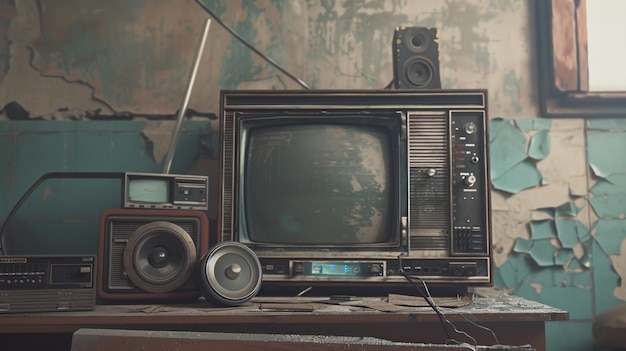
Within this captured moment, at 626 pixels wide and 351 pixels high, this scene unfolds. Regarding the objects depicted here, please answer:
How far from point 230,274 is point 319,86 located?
0.89 m

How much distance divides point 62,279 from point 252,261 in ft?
1.42

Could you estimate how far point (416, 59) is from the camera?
1.72 metres

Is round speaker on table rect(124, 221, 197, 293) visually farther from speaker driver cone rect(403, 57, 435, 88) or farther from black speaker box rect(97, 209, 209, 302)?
speaker driver cone rect(403, 57, 435, 88)

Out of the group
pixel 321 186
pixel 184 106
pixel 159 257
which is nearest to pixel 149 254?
pixel 159 257

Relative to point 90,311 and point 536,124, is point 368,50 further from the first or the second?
point 90,311

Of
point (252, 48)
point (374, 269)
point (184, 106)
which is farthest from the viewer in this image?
point (252, 48)

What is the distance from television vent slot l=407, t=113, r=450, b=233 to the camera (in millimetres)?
1579

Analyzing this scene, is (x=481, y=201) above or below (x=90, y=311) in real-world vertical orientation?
above

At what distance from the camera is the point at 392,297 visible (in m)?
1.49

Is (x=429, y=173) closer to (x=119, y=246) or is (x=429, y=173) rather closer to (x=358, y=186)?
(x=358, y=186)

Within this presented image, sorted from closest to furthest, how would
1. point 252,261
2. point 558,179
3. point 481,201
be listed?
point 252,261 → point 481,201 → point 558,179

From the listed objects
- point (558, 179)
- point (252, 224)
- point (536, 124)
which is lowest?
point (252, 224)

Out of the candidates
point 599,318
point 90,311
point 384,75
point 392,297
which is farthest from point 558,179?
point 90,311

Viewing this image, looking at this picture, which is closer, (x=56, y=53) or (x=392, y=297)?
(x=392, y=297)
